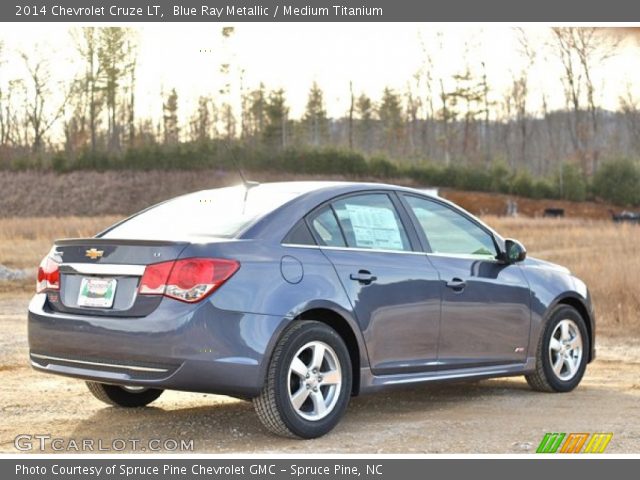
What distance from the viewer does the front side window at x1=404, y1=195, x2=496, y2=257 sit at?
7555 mm

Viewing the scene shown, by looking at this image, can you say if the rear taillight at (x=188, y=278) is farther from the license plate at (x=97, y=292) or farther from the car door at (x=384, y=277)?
the car door at (x=384, y=277)

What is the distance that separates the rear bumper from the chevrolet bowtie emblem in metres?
0.37

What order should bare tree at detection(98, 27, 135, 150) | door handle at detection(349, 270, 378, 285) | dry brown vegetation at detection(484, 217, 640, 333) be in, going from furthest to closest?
bare tree at detection(98, 27, 135, 150) → dry brown vegetation at detection(484, 217, 640, 333) → door handle at detection(349, 270, 378, 285)

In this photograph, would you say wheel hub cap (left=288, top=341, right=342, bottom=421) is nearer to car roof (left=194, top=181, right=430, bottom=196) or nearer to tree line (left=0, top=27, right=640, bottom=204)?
car roof (left=194, top=181, right=430, bottom=196)

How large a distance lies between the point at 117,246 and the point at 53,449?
4.04 feet

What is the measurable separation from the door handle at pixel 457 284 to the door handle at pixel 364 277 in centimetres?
80

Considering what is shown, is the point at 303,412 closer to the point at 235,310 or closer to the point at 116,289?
the point at 235,310

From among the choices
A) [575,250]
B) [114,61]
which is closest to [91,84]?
[114,61]

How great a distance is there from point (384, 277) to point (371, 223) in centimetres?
42

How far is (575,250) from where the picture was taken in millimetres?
25391

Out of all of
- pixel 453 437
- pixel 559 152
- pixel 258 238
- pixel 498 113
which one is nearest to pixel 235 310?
pixel 258 238

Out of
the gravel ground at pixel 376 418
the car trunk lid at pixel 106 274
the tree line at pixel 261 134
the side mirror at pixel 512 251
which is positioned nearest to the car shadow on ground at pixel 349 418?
the gravel ground at pixel 376 418

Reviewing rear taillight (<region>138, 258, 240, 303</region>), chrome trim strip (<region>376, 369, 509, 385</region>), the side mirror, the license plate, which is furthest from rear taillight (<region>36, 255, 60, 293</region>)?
the side mirror

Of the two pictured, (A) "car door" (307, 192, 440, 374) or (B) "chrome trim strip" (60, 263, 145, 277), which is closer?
(B) "chrome trim strip" (60, 263, 145, 277)
